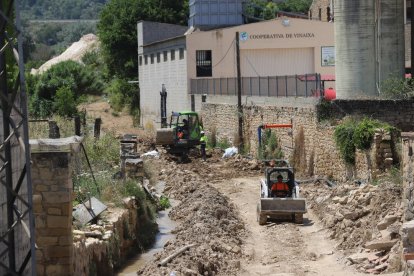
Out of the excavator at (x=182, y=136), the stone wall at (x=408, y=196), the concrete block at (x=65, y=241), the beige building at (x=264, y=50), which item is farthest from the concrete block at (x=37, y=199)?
the beige building at (x=264, y=50)

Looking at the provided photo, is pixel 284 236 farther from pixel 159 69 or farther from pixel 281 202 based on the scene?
pixel 159 69

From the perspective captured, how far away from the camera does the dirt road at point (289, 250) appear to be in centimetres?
1920

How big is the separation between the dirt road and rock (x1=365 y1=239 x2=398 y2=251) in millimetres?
677

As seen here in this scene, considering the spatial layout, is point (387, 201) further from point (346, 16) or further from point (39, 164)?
point (346, 16)

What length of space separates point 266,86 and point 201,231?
64.1ft

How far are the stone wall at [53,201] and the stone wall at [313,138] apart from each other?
14.4m

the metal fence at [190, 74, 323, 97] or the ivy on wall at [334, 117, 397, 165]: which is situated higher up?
the metal fence at [190, 74, 323, 97]

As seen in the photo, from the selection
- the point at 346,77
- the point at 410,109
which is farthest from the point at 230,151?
the point at 410,109

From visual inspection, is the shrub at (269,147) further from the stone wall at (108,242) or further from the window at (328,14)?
the window at (328,14)

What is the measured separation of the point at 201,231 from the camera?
2209 cm

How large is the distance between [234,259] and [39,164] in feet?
22.8

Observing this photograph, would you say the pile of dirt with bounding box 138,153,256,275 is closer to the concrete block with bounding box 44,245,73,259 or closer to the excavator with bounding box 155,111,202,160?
the concrete block with bounding box 44,245,73,259

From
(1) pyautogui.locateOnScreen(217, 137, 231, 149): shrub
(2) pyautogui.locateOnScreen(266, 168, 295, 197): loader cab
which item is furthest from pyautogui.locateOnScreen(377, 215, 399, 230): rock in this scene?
(1) pyautogui.locateOnScreen(217, 137, 231, 149): shrub

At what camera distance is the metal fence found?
35.5 meters
